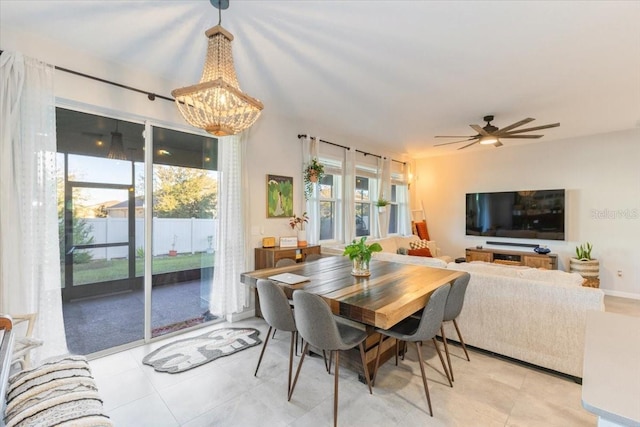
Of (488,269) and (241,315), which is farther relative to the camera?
(241,315)

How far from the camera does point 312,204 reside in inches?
182

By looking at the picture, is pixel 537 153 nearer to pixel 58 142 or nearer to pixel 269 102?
pixel 269 102

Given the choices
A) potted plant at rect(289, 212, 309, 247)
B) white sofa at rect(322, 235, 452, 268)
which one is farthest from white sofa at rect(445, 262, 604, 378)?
potted plant at rect(289, 212, 309, 247)

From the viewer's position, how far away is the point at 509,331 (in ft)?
8.70

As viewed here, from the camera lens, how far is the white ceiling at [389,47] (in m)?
2.01

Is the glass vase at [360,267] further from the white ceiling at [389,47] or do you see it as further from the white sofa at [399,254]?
the white ceiling at [389,47]

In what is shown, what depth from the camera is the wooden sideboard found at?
3.64 metres

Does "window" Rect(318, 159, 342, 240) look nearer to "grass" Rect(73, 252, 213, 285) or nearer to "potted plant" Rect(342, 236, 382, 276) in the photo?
"grass" Rect(73, 252, 213, 285)

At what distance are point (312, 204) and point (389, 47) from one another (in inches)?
103

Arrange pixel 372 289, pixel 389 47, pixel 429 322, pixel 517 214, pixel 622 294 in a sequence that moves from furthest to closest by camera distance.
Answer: pixel 517 214, pixel 622 294, pixel 389 47, pixel 372 289, pixel 429 322

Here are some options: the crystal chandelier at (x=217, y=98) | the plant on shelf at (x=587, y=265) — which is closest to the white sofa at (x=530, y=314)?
the crystal chandelier at (x=217, y=98)

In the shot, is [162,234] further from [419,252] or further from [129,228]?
[419,252]

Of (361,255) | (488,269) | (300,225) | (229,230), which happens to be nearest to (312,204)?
(300,225)

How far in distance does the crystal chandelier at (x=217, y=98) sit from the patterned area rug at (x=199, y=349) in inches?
83.7
